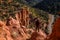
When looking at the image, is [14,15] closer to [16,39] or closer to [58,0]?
[16,39]

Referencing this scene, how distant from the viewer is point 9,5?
8444 cm

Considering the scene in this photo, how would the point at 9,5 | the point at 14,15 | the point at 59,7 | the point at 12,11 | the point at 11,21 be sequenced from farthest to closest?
the point at 59,7, the point at 9,5, the point at 12,11, the point at 14,15, the point at 11,21

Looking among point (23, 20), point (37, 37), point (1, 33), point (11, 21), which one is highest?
point (1, 33)

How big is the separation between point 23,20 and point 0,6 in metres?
8.95

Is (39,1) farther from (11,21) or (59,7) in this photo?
(11,21)

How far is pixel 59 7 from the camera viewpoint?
137000 mm

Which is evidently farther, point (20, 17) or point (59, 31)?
point (20, 17)

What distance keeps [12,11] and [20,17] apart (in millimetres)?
3619

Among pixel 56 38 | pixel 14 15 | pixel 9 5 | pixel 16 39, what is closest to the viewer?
pixel 56 38

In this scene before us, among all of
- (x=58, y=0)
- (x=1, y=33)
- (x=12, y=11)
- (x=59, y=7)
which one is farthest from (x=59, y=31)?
(x=58, y=0)

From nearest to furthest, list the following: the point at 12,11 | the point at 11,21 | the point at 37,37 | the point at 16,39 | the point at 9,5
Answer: the point at 37,37 → the point at 16,39 → the point at 11,21 → the point at 12,11 → the point at 9,5

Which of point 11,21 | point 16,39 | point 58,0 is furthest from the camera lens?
point 58,0

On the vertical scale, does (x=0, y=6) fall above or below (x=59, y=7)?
above

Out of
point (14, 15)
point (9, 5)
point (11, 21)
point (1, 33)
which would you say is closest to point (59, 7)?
point (9, 5)
